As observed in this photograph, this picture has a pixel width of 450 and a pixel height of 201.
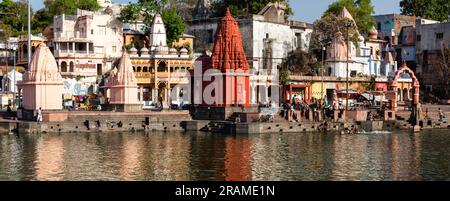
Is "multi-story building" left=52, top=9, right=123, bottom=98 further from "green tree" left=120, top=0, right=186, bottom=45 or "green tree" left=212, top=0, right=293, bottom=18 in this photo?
"green tree" left=212, top=0, right=293, bottom=18

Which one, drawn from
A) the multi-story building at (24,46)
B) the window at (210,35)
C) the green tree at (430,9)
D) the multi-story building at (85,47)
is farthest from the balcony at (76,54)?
the green tree at (430,9)

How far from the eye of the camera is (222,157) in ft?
109

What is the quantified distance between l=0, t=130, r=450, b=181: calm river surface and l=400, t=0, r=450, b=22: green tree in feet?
160

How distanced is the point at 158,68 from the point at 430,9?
41.2 meters

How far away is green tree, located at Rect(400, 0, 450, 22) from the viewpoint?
90.7 m

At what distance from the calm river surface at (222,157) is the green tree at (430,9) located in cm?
4869

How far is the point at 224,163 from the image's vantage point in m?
31.2

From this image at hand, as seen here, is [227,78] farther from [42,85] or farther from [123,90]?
[42,85]

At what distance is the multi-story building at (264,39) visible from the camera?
67.8 metres

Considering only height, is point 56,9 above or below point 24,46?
above

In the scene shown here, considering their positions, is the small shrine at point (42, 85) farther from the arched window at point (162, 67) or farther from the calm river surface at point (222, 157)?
the arched window at point (162, 67)

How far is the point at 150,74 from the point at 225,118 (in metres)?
17.3

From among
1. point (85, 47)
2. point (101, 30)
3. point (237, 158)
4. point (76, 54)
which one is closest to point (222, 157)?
point (237, 158)

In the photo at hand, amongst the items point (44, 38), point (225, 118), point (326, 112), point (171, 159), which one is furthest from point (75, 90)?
point (171, 159)
